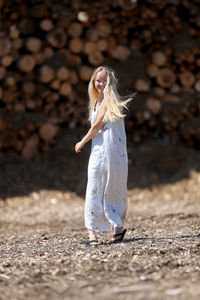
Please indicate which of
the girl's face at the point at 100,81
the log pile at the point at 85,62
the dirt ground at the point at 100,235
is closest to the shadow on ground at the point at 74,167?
the dirt ground at the point at 100,235

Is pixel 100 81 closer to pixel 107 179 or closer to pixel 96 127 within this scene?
pixel 96 127

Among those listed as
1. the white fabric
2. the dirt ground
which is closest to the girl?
the white fabric

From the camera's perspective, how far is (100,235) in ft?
17.4

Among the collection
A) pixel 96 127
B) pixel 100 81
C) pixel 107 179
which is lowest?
pixel 107 179

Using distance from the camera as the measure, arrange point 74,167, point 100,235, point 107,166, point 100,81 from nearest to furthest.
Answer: point 107,166
point 100,81
point 100,235
point 74,167

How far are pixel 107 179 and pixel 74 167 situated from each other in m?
3.76

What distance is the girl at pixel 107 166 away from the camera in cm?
454

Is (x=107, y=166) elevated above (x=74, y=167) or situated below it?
above

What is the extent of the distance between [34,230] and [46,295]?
126 inches

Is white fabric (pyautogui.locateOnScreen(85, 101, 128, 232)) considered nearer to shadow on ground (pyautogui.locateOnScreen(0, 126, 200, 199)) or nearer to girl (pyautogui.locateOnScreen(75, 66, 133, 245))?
girl (pyautogui.locateOnScreen(75, 66, 133, 245))

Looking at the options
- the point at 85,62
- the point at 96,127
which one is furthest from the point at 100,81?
the point at 85,62

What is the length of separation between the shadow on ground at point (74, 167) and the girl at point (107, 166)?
10.7 ft

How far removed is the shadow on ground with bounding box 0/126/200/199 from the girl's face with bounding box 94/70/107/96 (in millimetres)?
3373

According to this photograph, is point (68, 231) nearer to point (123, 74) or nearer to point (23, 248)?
point (23, 248)
